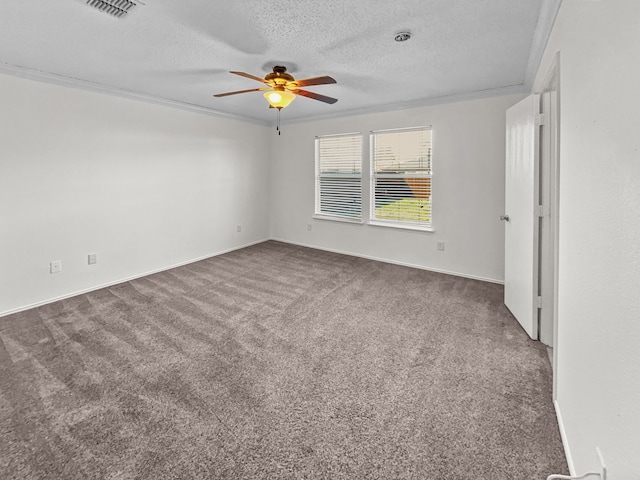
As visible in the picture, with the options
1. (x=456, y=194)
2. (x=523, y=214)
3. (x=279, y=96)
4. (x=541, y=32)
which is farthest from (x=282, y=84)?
(x=456, y=194)

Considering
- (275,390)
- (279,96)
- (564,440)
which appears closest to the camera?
(564,440)

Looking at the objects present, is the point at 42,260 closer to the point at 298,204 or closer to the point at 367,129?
the point at 298,204

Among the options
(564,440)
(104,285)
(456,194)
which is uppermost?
(456,194)

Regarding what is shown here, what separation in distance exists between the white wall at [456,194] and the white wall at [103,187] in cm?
210

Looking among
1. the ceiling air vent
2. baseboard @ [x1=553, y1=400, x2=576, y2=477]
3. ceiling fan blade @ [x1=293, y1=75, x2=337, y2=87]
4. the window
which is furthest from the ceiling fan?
baseboard @ [x1=553, y1=400, x2=576, y2=477]

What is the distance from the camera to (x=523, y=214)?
266cm

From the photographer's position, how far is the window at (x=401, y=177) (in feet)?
14.9

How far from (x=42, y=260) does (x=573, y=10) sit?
475cm

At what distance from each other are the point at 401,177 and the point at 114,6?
376 centimetres

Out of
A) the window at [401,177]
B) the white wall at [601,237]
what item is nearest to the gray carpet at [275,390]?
the white wall at [601,237]

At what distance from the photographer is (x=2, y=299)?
3.10 meters

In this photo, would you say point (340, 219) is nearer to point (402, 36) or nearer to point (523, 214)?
point (523, 214)

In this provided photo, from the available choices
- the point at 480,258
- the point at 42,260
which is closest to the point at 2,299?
the point at 42,260

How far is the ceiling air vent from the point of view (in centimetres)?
197
